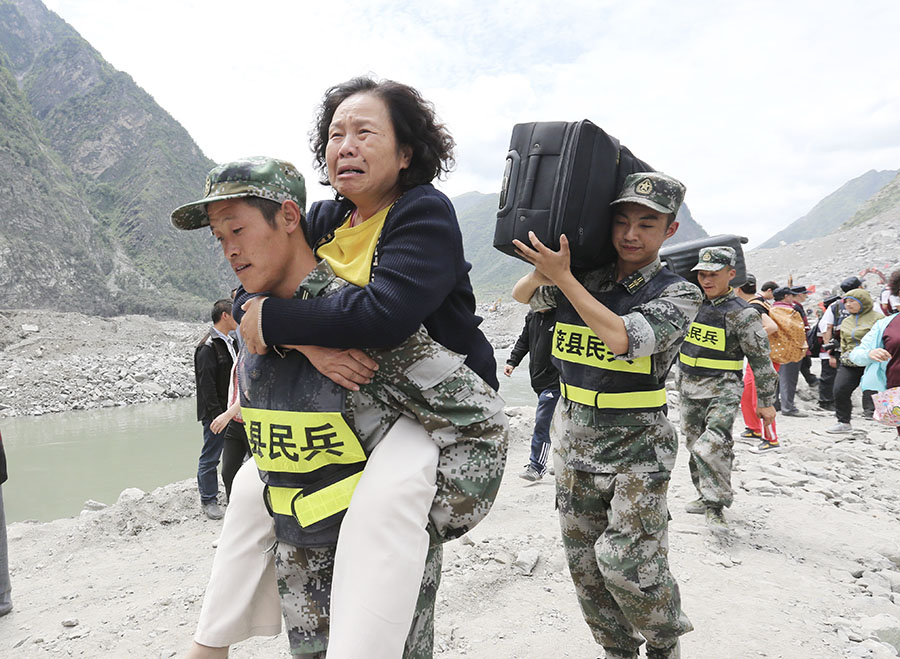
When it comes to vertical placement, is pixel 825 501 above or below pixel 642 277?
below

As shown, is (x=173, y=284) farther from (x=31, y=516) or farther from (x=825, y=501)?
(x=825, y=501)

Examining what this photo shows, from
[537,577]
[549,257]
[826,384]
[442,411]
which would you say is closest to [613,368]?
[549,257]

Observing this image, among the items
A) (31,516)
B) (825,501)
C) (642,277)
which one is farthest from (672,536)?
(31,516)

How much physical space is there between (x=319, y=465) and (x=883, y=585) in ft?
12.9

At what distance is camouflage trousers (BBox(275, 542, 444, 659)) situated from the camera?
1441mm

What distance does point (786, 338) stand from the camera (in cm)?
803

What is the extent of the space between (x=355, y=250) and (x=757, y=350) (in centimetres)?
379

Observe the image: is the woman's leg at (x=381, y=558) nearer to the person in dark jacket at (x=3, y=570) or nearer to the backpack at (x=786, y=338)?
the person in dark jacket at (x=3, y=570)

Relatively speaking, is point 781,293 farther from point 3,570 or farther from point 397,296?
point 3,570

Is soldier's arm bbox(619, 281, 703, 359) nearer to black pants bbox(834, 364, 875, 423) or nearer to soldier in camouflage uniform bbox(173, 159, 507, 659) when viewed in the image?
soldier in camouflage uniform bbox(173, 159, 507, 659)

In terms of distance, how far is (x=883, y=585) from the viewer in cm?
359

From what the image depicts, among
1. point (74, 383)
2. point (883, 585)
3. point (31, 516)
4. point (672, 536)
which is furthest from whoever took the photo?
point (74, 383)

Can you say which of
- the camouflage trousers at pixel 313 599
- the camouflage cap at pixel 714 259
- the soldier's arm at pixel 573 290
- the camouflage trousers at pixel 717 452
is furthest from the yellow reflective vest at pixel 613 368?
the camouflage trousers at pixel 717 452

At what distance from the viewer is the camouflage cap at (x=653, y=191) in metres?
2.14
